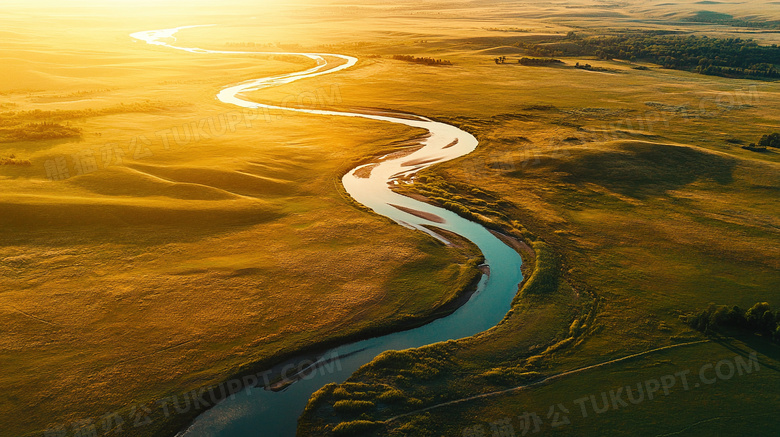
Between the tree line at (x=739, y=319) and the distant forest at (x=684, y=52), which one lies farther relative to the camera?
the distant forest at (x=684, y=52)

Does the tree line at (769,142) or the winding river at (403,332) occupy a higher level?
the tree line at (769,142)

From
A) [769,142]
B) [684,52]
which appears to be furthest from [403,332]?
[684,52]

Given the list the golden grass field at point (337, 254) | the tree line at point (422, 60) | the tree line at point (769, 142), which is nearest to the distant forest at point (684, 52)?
the tree line at point (422, 60)

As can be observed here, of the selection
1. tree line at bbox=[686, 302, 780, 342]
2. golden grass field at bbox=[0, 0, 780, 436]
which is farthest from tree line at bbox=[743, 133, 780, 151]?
tree line at bbox=[686, 302, 780, 342]

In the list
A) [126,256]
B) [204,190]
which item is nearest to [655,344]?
[126,256]

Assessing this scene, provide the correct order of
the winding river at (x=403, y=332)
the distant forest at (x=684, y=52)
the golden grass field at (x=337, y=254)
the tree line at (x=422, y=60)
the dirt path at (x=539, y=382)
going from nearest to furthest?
the winding river at (x=403, y=332) → the dirt path at (x=539, y=382) → the golden grass field at (x=337, y=254) → the distant forest at (x=684, y=52) → the tree line at (x=422, y=60)

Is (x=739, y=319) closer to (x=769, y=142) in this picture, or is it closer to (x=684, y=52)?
(x=769, y=142)

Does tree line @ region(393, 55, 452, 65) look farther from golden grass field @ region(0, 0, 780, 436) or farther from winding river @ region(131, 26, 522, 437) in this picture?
winding river @ region(131, 26, 522, 437)

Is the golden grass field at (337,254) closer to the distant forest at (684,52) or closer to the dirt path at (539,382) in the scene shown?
the dirt path at (539,382)
